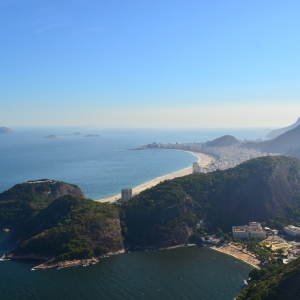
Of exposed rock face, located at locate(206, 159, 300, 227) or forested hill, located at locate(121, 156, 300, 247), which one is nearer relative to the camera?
forested hill, located at locate(121, 156, 300, 247)

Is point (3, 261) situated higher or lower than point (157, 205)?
lower

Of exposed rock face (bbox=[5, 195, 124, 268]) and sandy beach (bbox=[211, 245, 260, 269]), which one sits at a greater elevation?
exposed rock face (bbox=[5, 195, 124, 268])

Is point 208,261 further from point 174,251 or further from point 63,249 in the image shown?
point 63,249

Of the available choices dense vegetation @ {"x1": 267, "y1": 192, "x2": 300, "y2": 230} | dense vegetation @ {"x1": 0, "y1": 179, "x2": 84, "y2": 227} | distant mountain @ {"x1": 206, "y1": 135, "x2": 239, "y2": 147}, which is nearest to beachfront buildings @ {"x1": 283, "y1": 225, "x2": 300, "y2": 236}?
dense vegetation @ {"x1": 267, "y1": 192, "x2": 300, "y2": 230}

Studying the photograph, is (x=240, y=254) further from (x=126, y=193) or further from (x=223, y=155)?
(x=223, y=155)

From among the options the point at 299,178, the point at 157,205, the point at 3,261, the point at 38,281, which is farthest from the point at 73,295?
the point at 299,178

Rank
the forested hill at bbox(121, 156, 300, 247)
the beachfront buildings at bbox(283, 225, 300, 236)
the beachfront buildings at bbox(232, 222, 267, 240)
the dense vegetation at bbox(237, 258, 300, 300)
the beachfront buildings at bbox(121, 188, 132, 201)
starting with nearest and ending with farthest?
1. the dense vegetation at bbox(237, 258, 300, 300)
2. the beachfront buildings at bbox(232, 222, 267, 240)
3. the beachfront buildings at bbox(283, 225, 300, 236)
4. the forested hill at bbox(121, 156, 300, 247)
5. the beachfront buildings at bbox(121, 188, 132, 201)

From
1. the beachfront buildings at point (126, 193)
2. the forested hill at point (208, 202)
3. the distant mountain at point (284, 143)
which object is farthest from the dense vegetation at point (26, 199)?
the distant mountain at point (284, 143)

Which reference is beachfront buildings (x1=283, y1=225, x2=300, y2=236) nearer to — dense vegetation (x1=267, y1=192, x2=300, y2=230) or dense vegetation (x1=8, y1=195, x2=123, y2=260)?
dense vegetation (x1=267, y1=192, x2=300, y2=230)
